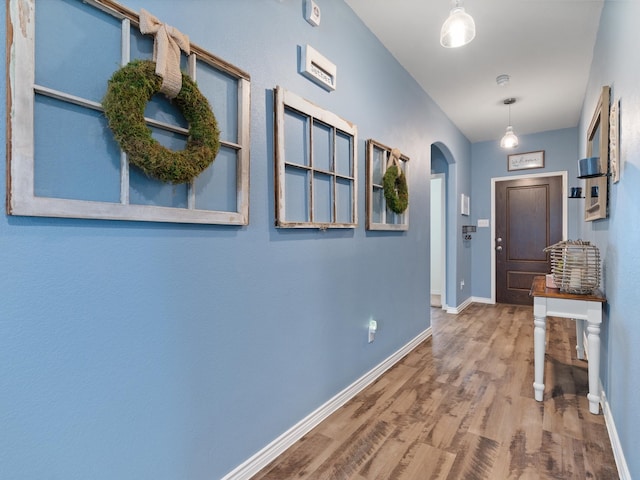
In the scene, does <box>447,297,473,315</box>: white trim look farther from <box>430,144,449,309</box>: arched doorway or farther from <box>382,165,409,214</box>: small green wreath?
<box>382,165,409,214</box>: small green wreath

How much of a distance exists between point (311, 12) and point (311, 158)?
0.77 meters

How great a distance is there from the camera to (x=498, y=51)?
274 cm

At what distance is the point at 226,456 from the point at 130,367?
619mm

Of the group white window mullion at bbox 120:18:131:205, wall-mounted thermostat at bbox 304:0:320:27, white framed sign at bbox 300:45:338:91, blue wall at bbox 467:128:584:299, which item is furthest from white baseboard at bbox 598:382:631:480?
blue wall at bbox 467:128:584:299

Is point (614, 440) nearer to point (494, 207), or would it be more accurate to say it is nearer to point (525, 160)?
point (494, 207)

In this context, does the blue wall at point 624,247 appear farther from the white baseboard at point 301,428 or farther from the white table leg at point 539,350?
the white baseboard at point 301,428

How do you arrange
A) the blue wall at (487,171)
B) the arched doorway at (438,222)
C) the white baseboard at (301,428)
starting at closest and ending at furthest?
the white baseboard at (301,428), the arched doorway at (438,222), the blue wall at (487,171)

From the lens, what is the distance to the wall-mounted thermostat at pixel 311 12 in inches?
71.7

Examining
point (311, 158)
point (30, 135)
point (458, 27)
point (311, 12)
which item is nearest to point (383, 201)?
point (311, 158)

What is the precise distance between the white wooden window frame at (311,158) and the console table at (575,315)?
127cm

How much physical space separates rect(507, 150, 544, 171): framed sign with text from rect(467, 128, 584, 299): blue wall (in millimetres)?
48

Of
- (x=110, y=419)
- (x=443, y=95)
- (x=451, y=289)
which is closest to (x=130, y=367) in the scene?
(x=110, y=419)

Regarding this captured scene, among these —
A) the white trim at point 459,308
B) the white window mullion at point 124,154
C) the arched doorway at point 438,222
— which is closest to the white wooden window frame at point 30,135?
the white window mullion at point 124,154

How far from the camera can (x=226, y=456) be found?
1.41 m
